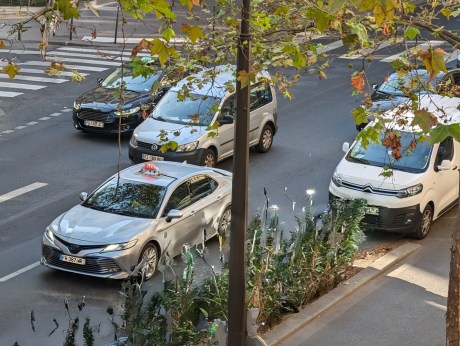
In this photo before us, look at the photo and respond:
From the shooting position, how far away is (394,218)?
1709 centimetres

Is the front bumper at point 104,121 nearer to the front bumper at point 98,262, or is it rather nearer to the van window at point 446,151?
the van window at point 446,151

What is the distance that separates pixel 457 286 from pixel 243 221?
A: 2.24 metres

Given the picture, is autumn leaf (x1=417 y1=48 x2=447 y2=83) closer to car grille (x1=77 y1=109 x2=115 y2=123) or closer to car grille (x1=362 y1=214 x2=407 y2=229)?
car grille (x1=362 y1=214 x2=407 y2=229)

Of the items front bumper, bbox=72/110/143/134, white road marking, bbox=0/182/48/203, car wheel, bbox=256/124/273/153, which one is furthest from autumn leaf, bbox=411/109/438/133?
front bumper, bbox=72/110/143/134

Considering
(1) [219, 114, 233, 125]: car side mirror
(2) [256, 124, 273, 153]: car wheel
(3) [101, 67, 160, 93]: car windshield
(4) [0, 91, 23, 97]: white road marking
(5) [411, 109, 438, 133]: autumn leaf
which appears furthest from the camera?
(4) [0, 91, 23, 97]: white road marking

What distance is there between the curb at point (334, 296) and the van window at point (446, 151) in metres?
1.72

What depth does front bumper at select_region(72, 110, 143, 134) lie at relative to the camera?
22844mm

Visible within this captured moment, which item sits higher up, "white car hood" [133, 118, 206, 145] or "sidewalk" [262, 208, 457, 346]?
"white car hood" [133, 118, 206, 145]

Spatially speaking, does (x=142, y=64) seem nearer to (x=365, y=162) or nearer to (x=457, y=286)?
(x=457, y=286)

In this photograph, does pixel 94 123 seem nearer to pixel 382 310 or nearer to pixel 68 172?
pixel 68 172

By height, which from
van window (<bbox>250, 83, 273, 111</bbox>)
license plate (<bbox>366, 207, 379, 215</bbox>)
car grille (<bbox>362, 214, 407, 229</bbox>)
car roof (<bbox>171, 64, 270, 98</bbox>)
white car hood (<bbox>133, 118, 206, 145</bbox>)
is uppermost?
car roof (<bbox>171, 64, 270, 98</bbox>)

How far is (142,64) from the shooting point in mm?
10414

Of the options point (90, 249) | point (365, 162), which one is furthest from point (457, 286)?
point (365, 162)

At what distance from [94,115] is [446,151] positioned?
8367mm
